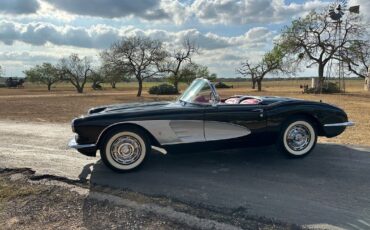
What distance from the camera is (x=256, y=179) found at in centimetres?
486

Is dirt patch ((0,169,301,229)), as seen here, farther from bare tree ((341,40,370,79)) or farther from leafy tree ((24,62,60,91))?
leafy tree ((24,62,60,91))

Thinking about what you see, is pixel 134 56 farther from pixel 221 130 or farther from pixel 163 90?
pixel 221 130

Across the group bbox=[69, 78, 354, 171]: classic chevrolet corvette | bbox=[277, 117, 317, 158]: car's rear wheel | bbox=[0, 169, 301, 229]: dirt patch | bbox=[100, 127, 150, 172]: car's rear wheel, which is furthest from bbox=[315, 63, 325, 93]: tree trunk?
bbox=[0, 169, 301, 229]: dirt patch

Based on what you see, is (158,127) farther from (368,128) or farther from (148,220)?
(368,128)

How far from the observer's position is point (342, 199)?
414cm

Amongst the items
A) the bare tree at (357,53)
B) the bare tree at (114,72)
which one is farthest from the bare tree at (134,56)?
the bare tree at (357,53)

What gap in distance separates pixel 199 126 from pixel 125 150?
3.67ft

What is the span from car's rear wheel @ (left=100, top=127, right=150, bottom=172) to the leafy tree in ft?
193

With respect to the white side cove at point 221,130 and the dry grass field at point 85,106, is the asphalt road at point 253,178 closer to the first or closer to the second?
the white side cove at point 221,130

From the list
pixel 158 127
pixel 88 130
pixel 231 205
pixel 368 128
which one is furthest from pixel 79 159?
pixel 368 128

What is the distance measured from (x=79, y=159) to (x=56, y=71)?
54.8 m

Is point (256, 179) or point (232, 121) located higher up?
point (232, 121)

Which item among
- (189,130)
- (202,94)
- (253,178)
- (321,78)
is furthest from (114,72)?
(253,178)

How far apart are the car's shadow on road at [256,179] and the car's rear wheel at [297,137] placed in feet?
0.51
